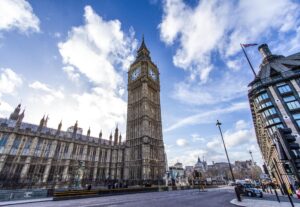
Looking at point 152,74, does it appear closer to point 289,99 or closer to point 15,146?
point 289,99

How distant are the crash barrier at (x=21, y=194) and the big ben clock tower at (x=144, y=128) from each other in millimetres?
26318

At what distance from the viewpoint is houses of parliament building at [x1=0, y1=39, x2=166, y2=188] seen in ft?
129

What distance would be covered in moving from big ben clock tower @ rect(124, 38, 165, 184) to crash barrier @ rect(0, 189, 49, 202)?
26.3m

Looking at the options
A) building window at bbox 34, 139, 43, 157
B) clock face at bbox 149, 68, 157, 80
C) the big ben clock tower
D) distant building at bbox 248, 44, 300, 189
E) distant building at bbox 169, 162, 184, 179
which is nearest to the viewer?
distant building at bbox 248, 44, 300, 189

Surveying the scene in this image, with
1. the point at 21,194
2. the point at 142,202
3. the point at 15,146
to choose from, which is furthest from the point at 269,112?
the point at 15,146

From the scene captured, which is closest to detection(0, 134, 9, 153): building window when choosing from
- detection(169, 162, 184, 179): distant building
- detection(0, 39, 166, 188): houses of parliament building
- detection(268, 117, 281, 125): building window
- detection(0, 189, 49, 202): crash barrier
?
detection(0, 39, 166, 188): houses of parliament building

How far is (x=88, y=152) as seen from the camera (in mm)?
53406

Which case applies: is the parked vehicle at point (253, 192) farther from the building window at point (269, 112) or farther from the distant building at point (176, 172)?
the distant building at point (176, 172)

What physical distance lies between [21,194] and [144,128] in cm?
3308

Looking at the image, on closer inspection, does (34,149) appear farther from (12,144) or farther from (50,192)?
(50,192)

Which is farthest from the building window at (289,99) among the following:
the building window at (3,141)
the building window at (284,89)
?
the building window at (3,141)

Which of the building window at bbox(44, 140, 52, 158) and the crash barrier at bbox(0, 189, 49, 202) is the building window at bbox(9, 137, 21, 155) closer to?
the building window at bbox(44, 140, 52, 158)

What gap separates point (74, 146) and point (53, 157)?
714 centimetres

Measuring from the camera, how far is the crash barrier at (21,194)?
641 inches
